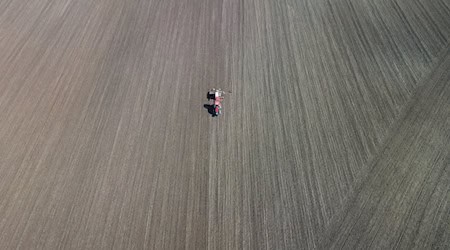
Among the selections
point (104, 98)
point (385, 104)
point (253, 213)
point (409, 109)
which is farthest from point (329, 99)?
point (104, 98)

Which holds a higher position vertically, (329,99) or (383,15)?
(383,15)

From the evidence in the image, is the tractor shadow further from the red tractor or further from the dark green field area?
the dark green field area

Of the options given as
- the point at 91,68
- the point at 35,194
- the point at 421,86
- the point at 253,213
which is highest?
the point at 91,68

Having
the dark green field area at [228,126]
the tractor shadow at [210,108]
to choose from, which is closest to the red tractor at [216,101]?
the tractor shadow at [210,108]

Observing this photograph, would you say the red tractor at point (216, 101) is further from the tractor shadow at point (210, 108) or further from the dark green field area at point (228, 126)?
the dark green field area at point (228, 126)

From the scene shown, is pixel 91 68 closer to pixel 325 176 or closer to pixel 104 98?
pixel 104 98

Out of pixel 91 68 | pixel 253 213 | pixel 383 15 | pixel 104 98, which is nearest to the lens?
pixel 253 213

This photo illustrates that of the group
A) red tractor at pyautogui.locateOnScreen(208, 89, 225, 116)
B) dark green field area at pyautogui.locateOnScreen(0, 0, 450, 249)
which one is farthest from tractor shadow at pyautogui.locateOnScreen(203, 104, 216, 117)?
dark green field area at pyautogui.locateOnScreen(0, 0, 450, 249)

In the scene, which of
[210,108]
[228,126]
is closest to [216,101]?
[210,108]

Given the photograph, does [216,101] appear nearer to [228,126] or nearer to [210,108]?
[210,108]
